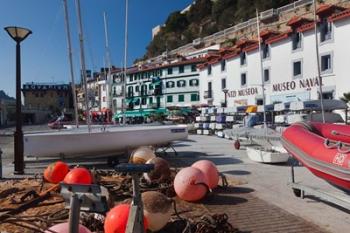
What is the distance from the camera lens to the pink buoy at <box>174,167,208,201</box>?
7.36 meters

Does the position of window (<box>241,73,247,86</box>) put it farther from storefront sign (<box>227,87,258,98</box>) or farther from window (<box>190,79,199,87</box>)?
window (<box>190,79,199,87</box>)

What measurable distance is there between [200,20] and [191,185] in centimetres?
9449

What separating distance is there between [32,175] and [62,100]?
110805 millimetres

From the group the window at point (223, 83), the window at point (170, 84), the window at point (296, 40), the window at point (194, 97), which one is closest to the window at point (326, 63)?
the window at point (296, 40)

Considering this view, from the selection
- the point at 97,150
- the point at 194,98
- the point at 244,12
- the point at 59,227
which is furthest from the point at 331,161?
the point at 244,12

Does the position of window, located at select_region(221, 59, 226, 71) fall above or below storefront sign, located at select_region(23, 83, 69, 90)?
below

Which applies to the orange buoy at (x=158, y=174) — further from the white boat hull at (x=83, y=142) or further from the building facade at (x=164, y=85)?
the building facade at (x=164, y=85)

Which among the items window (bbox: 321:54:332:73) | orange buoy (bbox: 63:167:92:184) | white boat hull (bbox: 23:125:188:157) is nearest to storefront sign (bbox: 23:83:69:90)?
window (bbox: 321:54:332:73)

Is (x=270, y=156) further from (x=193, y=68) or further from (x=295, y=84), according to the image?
(x=193, y=68)

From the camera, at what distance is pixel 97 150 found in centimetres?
1240

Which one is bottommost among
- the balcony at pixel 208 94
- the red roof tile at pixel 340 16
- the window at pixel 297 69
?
the balcony at pixel 208 94

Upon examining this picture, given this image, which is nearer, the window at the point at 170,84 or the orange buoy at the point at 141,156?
the orange buoy at the point at 141,156

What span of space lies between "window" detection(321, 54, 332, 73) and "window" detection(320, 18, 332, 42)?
4.05 feet

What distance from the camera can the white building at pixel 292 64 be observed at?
2617 cm
